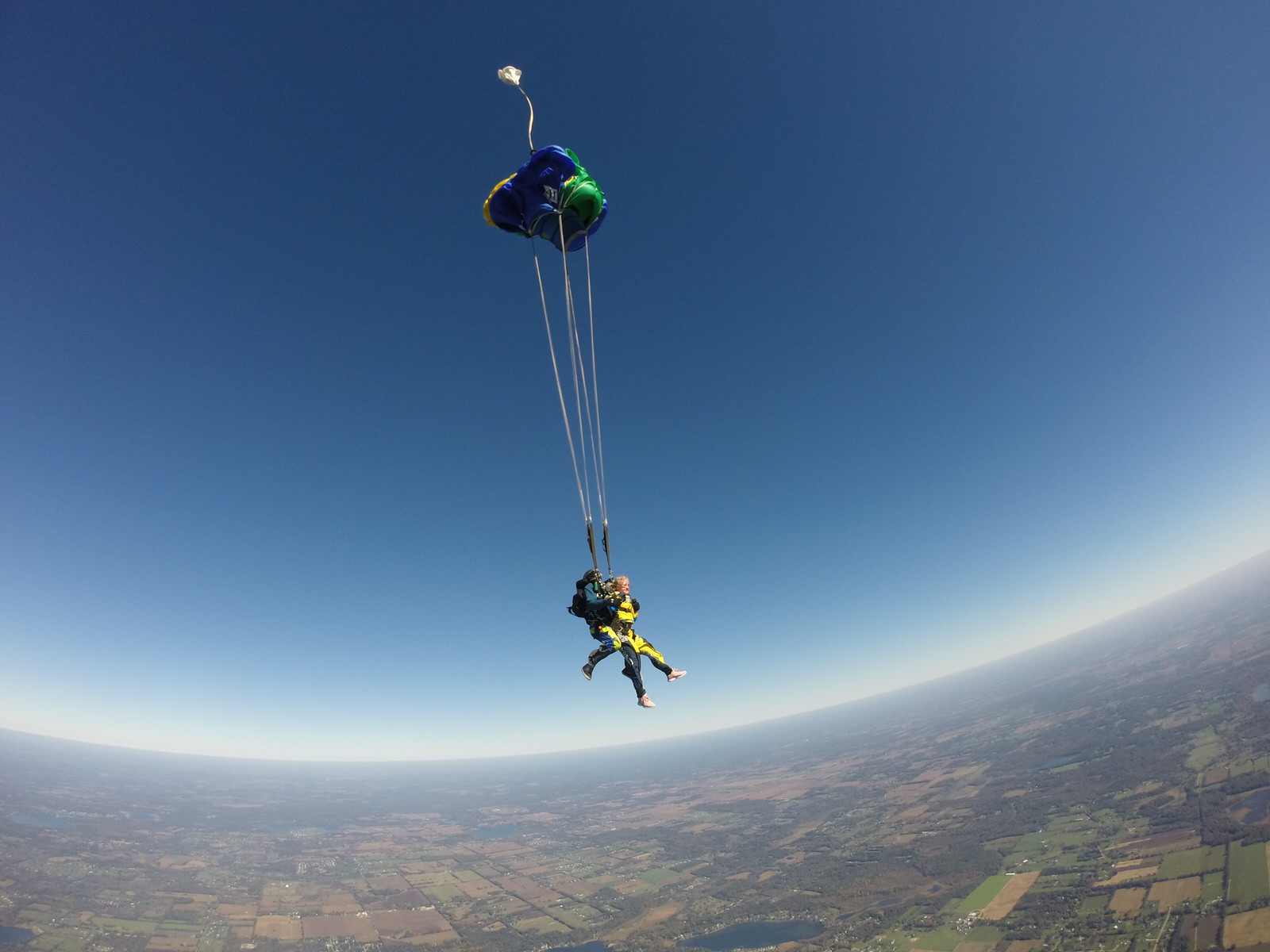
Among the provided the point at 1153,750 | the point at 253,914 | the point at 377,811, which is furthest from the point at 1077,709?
the point at 377,811

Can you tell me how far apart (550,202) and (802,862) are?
302 feet

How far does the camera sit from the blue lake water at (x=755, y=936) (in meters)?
48.6

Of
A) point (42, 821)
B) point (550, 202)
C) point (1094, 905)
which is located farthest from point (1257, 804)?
point (42, 821)

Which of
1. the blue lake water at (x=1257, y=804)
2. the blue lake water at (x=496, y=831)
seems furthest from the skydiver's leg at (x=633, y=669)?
the blue lake water at (x=496, y=831)

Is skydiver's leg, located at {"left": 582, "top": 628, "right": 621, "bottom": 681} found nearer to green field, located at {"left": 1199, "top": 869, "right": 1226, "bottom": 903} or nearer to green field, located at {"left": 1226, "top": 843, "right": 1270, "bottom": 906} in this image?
green field, located at {"left": 1226, "top": 843, "right": 1270, "bottom": 906}

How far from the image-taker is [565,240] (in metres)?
8.43

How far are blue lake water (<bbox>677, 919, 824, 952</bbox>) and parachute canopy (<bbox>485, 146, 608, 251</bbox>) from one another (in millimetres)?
66100

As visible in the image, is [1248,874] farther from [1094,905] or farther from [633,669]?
[633,669]

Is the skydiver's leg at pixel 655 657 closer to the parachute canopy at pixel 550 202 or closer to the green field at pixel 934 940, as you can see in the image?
the parachute canopy at pixel 550 202

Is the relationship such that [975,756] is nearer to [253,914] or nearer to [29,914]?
[253,914]

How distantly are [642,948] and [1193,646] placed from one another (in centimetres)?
20319

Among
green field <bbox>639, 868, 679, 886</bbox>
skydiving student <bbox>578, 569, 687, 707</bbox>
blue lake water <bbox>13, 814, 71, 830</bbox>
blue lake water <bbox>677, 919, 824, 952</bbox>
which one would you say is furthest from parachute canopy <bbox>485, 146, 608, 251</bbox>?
blue lake water <bbox>13, 814, 71, 830</bbox>

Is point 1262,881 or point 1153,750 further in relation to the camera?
point 1153,750

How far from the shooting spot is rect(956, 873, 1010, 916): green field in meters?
43.8
